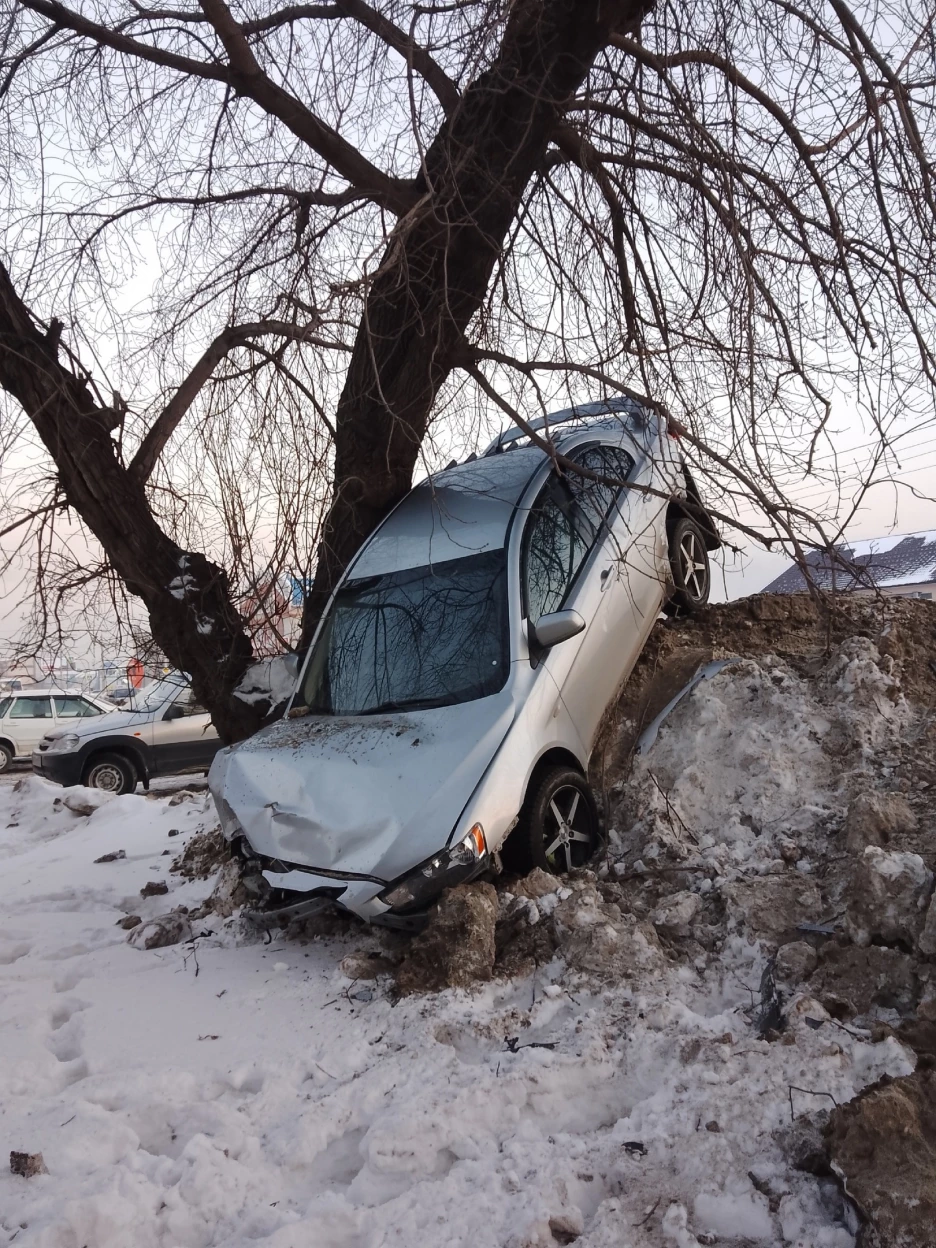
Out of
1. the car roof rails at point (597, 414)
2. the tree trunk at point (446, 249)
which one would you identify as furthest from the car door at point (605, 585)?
the tree trunk at point (446, 249)

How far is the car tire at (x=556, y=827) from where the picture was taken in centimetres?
473

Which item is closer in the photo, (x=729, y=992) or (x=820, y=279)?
(x=729, y=992)

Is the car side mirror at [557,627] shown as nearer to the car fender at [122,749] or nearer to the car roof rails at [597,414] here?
the car roof rails at [597,414]

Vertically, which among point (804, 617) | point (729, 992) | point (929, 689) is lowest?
point (729, 992)

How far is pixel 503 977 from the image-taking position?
4.10 meters

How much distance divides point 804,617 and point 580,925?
11.7ft

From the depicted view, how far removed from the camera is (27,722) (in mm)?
18250

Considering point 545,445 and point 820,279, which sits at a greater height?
point 820,279

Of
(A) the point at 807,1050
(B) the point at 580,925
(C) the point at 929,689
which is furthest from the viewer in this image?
(C) the point at 929,689

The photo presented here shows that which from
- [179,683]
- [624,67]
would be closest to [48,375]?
[179,683]

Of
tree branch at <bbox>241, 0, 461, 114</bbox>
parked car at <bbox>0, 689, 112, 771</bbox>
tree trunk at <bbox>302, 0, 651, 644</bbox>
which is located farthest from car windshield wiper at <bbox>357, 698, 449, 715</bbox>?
parked car at <bbox>0, 689, 112, 771</bbox>

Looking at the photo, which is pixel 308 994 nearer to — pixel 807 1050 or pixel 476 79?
pixel 807 1050

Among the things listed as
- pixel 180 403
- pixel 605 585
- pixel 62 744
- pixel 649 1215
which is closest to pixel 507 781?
pixel 605 585

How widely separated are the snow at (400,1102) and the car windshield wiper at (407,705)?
112 cm
